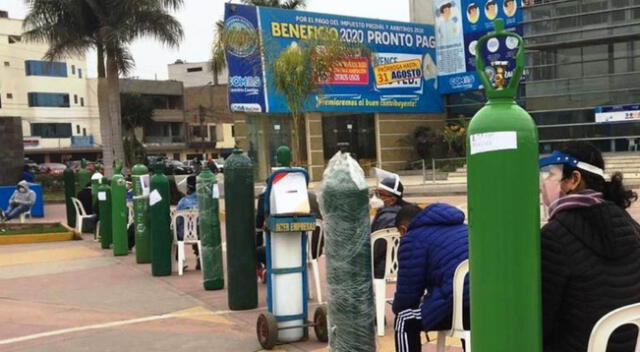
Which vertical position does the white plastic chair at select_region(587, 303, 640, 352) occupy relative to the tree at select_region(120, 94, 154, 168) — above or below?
→ below

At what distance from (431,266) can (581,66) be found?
29.7 metres

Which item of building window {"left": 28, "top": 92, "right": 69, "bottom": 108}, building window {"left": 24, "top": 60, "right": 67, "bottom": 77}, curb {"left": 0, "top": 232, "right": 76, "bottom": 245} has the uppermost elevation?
building window {"left": 24, "top": 60, "right": 67, "bottom": 77}

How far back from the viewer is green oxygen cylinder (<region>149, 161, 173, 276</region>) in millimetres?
9117

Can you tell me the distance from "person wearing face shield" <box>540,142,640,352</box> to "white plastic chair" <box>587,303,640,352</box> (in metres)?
0.10

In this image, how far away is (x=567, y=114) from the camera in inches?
1225

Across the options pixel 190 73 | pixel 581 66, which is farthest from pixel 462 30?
pixel 190 73

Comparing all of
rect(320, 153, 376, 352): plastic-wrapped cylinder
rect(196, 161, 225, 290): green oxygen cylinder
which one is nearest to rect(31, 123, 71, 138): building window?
rect(196, 161, 225, 290): green oxygen cylinder

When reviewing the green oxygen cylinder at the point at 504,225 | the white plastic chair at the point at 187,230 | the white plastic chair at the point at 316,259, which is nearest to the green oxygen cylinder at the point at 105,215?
the white plastic chair at the point at 187,230

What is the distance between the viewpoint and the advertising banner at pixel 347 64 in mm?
27656

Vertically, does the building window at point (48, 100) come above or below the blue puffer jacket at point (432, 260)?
above

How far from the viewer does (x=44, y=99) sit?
59656 millimetres

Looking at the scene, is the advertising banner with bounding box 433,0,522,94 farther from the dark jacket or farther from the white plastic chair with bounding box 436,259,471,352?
the dark jacket

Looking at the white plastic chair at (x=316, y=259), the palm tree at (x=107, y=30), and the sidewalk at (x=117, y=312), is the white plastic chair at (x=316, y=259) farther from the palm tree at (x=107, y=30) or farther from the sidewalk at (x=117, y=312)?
the palm tree at (x=107, y=30)

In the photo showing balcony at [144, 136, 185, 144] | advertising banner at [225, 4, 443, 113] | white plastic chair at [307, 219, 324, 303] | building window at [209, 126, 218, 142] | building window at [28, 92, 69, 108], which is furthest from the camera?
building window at [209, 126, 218, 142]
